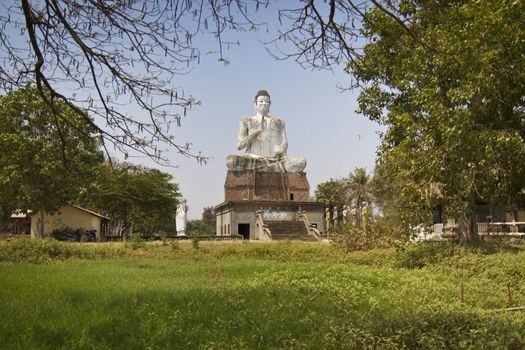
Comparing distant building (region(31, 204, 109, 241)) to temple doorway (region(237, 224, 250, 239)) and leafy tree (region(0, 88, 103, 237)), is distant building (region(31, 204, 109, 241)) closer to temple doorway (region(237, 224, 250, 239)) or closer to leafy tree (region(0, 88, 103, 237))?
leafy tree (region(0, 88, 103, 237))

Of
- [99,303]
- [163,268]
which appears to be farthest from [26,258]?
[99,303]

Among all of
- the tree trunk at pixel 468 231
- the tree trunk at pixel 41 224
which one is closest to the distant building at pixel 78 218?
the tree trunk at pixel 41 224

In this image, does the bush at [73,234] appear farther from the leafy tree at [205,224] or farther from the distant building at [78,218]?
the leafy tree at [205,224]

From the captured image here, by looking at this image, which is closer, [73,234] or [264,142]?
[73,234]

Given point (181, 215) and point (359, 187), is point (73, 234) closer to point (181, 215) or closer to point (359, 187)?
point (181, 215)

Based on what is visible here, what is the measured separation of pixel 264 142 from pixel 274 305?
96.6 ft

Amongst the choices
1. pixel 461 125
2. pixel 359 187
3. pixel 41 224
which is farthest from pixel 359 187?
pixel 461 125

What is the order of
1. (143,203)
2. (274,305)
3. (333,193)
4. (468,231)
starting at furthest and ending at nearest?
(333,193) < (143,203) < (468,231) < (274,305)

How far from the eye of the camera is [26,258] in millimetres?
15984

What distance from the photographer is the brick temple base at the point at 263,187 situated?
114ft

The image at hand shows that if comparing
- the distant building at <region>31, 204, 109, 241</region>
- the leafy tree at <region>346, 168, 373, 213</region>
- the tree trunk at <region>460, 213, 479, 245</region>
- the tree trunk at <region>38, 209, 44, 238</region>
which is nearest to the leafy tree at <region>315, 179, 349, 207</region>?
the leafy tree at <region>346, 168, 373, 213</region>

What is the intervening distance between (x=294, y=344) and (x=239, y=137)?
Result: 31478 mm

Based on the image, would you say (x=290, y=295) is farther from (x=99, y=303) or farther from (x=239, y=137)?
(x=239, y=137)

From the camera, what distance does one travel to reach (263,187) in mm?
35094
